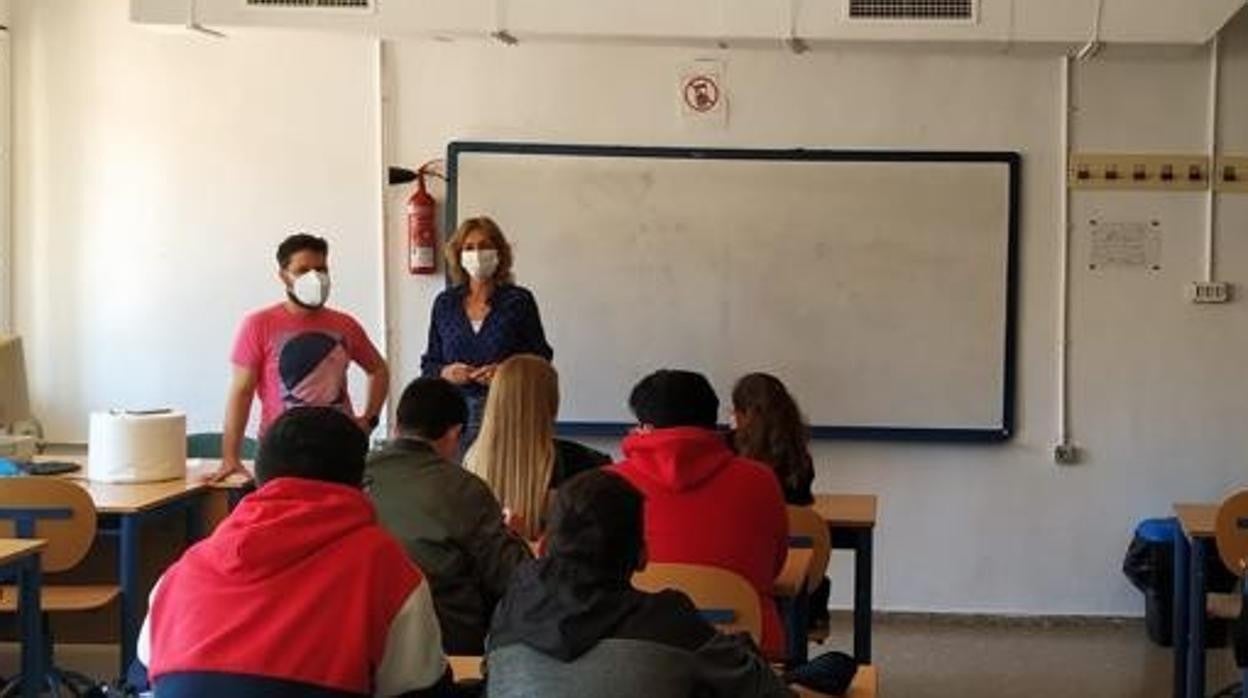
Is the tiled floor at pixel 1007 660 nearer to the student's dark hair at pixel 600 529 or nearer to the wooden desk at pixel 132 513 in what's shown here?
the wooden desk at pixel 132 513

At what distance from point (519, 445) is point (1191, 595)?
230 centimetres

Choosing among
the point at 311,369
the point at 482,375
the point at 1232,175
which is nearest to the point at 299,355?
the point at 311,369

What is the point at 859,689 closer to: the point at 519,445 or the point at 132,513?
the point at 519,445

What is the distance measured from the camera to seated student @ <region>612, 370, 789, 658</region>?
10.2 feet

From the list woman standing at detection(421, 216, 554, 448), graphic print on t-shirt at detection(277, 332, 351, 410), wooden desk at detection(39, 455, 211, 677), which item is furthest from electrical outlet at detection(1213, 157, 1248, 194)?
wooden desk at detection(39, 455, 211, 677)

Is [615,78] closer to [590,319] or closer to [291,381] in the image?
[590,319]

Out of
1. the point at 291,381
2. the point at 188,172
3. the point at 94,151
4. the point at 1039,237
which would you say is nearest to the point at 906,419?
the point at 1039,237

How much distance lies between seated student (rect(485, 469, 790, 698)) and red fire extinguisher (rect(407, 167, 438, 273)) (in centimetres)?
387

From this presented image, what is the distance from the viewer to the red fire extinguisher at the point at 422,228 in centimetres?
585

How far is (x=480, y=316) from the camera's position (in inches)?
194

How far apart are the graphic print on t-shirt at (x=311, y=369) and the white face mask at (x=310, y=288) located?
29cm

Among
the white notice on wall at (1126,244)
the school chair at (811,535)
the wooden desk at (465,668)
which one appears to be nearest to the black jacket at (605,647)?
the wooden desk at (465,668)

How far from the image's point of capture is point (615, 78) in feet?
19.2

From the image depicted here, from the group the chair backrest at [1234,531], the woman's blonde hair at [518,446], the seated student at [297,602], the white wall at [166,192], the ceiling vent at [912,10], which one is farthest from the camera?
the white wall at [166,192]
